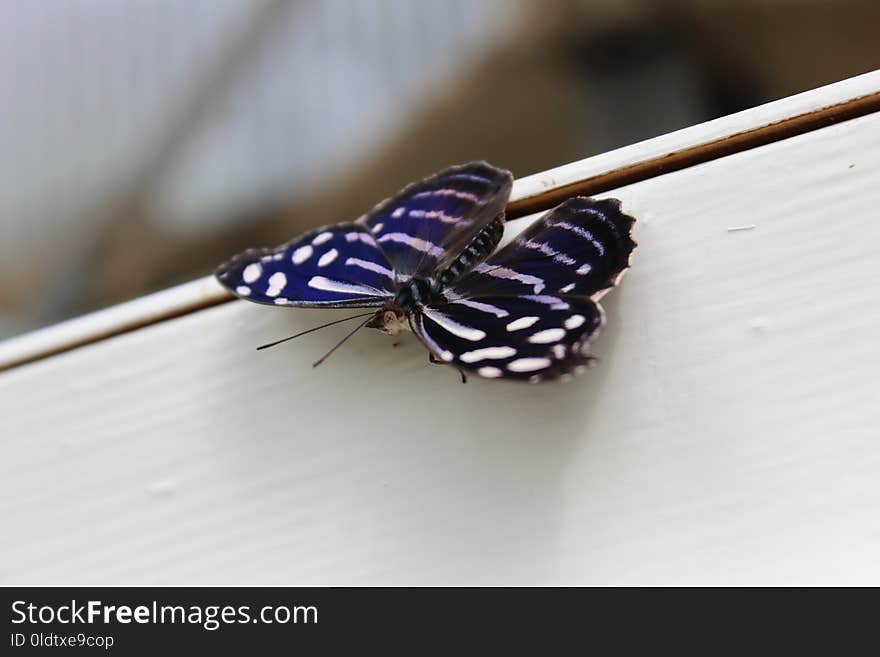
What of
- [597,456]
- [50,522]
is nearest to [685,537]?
[597,456]

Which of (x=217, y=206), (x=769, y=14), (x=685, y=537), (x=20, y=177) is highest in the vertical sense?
(x=20, y=177)

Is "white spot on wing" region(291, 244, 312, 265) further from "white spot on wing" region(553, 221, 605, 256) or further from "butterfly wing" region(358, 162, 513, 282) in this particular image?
"white spot on wing" region(553, 221, 605, 256)

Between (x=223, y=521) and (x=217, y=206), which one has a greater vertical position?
(x=223, y=521)

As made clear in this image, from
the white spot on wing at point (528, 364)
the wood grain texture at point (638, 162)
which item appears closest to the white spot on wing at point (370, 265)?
the wood grain texture at point (638, 162)

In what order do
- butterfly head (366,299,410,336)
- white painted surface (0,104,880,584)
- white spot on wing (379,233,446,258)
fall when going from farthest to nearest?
1. white spot on wing (379,233,446,258)
2. butterfly head (366,299,410,336)
3. white painted surface (0,104,880,584)

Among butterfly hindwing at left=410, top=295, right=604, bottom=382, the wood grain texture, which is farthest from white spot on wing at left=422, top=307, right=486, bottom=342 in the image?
the wood grain texture

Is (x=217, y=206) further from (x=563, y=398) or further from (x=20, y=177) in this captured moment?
(x=563, y=398)

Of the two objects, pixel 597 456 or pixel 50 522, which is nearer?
pixel 597 456
